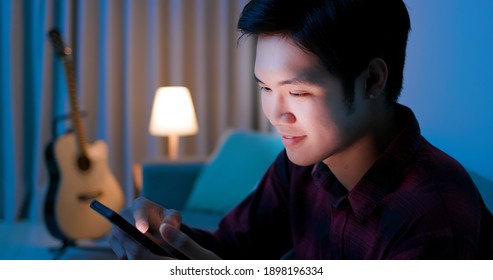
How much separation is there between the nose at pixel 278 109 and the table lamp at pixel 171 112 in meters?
1.47

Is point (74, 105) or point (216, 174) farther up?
point (74, 105)

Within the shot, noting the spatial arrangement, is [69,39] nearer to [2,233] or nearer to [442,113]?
[2,233]

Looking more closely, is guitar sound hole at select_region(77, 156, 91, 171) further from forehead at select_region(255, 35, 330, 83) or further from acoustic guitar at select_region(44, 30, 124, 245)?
forehead at select_region(255, 35, 330, 83)

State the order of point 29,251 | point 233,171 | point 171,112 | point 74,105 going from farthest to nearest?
point 171,112 → point 74,105 → point 233,171 → point 29,251

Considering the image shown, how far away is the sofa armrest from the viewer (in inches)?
60.0

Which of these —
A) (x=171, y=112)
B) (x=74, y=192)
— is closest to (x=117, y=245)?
(x=74, y=192)

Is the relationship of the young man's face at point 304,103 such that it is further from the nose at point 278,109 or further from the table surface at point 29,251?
the table surface at point 29,251

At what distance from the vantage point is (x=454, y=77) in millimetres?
552

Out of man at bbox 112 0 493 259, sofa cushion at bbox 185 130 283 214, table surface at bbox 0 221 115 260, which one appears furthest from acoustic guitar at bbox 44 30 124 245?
man at bbox 112 0 493 259

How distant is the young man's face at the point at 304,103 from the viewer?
50 cm

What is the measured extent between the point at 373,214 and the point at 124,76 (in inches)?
62.9

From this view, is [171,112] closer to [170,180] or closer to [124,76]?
[124,76]
